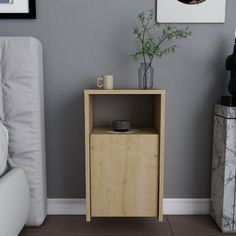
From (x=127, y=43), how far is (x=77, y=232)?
1.16m

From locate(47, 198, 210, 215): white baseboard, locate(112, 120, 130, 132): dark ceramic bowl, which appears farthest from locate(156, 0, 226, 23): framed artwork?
locate(47, 198, 210, 215): white baseboard

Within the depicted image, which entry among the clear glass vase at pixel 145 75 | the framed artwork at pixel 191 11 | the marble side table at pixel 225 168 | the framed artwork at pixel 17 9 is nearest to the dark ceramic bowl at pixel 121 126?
the clear glass vase at pixel 145 75

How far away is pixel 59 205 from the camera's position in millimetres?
1698

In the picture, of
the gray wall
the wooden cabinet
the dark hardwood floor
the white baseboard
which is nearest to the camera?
the wooden cabinet

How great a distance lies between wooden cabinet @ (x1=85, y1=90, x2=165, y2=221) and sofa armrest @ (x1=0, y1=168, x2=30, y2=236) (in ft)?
1.07

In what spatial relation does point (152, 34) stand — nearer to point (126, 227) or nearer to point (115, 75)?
point (115, 75)

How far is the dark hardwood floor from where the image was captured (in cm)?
148

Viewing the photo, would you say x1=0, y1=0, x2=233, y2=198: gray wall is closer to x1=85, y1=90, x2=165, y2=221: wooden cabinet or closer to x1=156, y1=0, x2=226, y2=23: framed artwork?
x1=156, y1=0, x2=226, y2=23: framed artwork

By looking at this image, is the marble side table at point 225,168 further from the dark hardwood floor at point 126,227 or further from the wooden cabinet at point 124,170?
the wooden cabinet at point 124,170

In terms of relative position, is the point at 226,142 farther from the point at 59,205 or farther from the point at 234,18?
the point at 59,205

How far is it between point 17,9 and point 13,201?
43.6 inches

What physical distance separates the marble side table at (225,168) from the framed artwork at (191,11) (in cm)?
54

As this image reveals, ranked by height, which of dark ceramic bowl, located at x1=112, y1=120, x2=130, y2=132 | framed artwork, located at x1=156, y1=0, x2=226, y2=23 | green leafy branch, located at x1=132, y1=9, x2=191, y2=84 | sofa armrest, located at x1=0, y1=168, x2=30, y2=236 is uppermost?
framed artwork, located at x1=156, y1=0, x2=226, y2=23

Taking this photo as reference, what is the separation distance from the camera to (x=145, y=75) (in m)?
1.50
